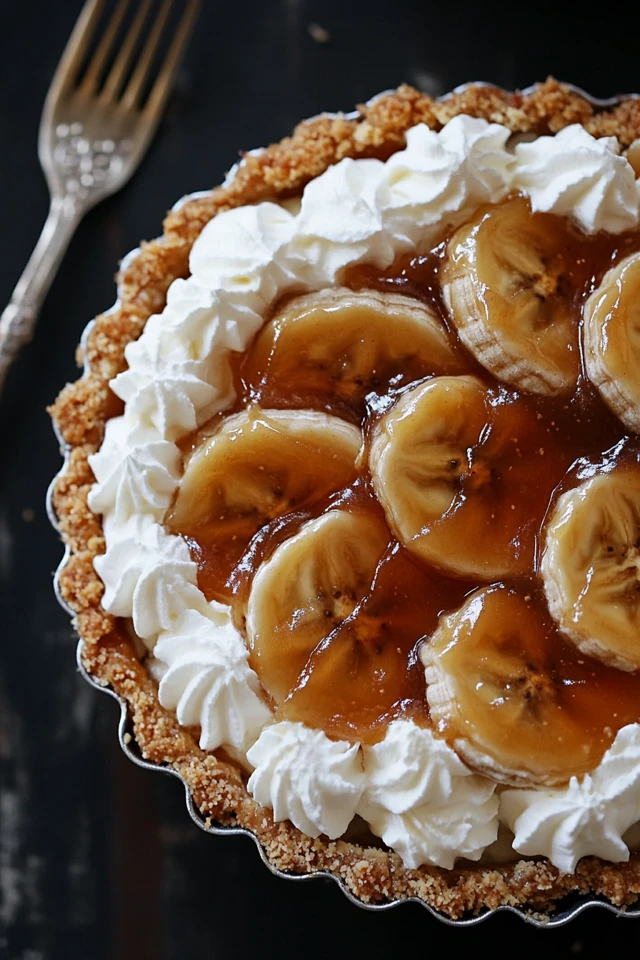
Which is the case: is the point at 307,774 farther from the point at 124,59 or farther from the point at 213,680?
the point at 124,59

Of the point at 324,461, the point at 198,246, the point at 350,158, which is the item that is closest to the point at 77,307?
the point at 198,246

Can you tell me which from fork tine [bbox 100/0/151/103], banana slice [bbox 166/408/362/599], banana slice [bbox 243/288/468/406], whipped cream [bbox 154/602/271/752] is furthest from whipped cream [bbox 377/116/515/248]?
fork tine [bbox 100/0/151/103]

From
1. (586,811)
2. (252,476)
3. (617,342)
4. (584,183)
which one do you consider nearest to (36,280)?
(252,476)

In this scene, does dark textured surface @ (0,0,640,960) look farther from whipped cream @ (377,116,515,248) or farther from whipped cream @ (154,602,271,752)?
whipped cream @ (377,116,515,248)

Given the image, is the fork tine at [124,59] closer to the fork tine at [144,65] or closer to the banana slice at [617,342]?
the fork tine at [144,65]

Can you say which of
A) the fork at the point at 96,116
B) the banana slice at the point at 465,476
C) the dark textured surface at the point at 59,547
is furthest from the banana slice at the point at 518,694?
the fork at the point at 96,116
